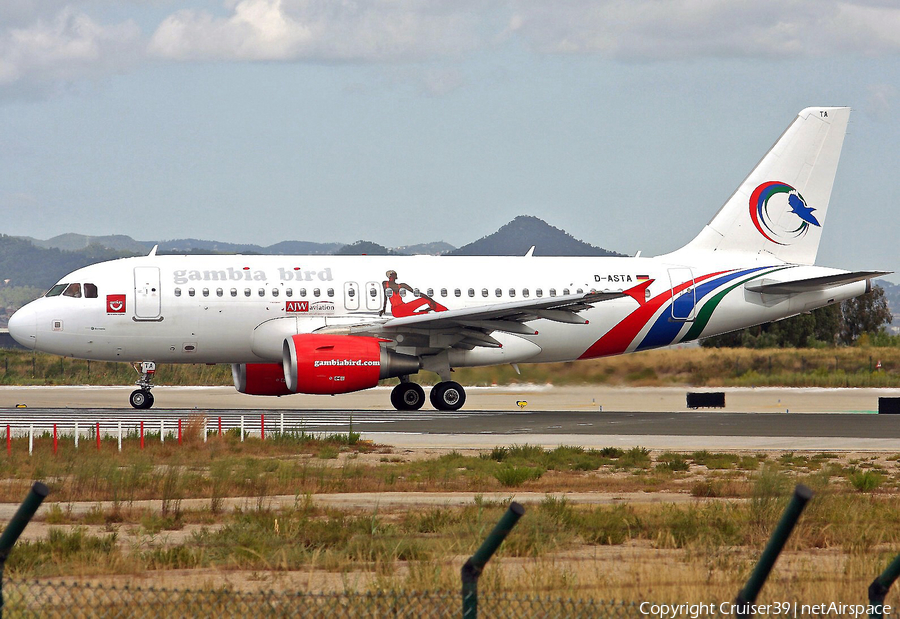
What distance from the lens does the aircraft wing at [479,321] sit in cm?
3045

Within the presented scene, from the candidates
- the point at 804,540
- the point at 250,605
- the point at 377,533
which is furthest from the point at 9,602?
the point at 804,540

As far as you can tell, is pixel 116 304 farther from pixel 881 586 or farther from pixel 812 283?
pixel 881 586

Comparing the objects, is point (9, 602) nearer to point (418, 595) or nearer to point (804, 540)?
point (418, 595)

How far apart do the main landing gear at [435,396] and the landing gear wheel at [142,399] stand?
23.3 feet

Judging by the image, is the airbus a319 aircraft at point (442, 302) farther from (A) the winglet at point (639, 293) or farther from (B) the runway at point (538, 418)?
(B) the runway at point (538, 418)

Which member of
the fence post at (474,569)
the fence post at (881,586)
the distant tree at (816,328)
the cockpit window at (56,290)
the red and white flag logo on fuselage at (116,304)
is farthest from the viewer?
the distant tree at (816,328)

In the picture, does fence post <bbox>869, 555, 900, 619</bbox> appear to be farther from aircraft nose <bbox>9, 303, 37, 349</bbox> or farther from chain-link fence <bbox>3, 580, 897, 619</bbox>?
aircraft nose <bbox>9, 303, 37, 349</bbox>

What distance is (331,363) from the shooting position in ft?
97.5

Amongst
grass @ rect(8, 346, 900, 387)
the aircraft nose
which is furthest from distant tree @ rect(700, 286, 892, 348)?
the aircraft nose

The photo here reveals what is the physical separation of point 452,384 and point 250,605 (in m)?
23.6

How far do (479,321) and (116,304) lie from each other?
388 inches

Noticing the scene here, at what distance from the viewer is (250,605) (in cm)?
948

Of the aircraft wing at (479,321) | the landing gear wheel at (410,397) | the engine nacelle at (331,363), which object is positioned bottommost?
the landing gear wheel at (410,397)

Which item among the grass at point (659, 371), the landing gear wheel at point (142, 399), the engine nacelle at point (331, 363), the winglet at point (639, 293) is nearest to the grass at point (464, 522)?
the engine nacelle at point (331, 363)
